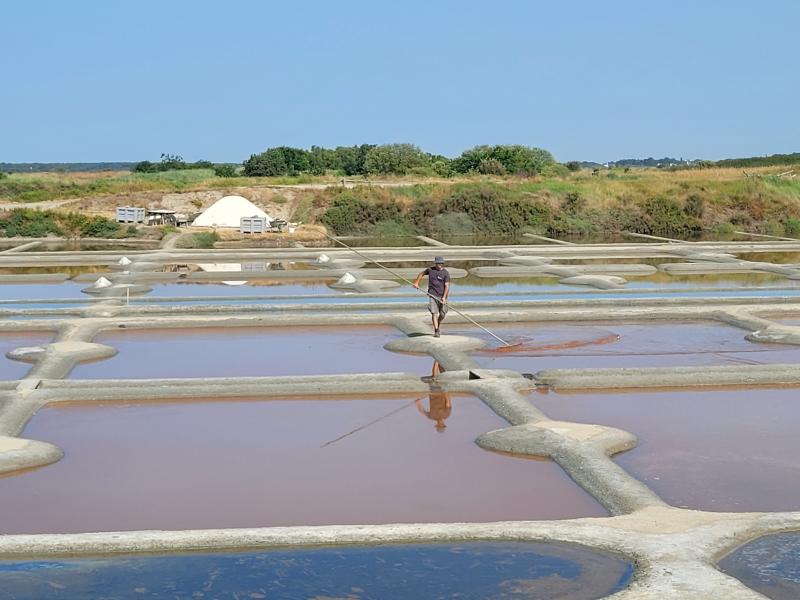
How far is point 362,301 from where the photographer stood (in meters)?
20.1

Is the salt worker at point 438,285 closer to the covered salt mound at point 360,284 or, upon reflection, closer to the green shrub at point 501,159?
the covered salt mound at point 360,284

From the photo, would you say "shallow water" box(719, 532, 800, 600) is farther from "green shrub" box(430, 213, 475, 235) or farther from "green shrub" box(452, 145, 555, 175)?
"green shrub" box(452, 145, 555, 175)

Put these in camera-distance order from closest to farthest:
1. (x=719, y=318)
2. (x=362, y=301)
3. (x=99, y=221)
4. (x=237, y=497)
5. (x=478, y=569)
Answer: (x=478, y=569), (x=237, y=497), (x=719, y=318), (x=362, y=301), (x=99, y=221)

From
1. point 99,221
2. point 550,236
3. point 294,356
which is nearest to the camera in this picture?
point 294,356

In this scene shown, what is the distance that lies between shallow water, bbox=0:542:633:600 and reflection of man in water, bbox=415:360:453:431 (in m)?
3.64

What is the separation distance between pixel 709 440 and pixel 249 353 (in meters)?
6.57

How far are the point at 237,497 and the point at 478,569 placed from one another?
7.65 feet

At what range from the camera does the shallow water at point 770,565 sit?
6.79 meters

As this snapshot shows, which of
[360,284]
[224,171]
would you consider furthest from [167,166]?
[360,284]

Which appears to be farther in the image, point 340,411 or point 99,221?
point 99,221

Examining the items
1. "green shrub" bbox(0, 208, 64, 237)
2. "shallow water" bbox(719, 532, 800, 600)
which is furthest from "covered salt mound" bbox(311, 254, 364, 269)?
"shallow water" bbox(719, 532, 800, 600)

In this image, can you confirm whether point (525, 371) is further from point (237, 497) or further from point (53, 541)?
point (53, 541)

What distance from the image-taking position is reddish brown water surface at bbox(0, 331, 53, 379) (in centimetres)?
1364

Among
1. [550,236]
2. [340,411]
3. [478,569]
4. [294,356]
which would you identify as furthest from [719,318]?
[550,236]
